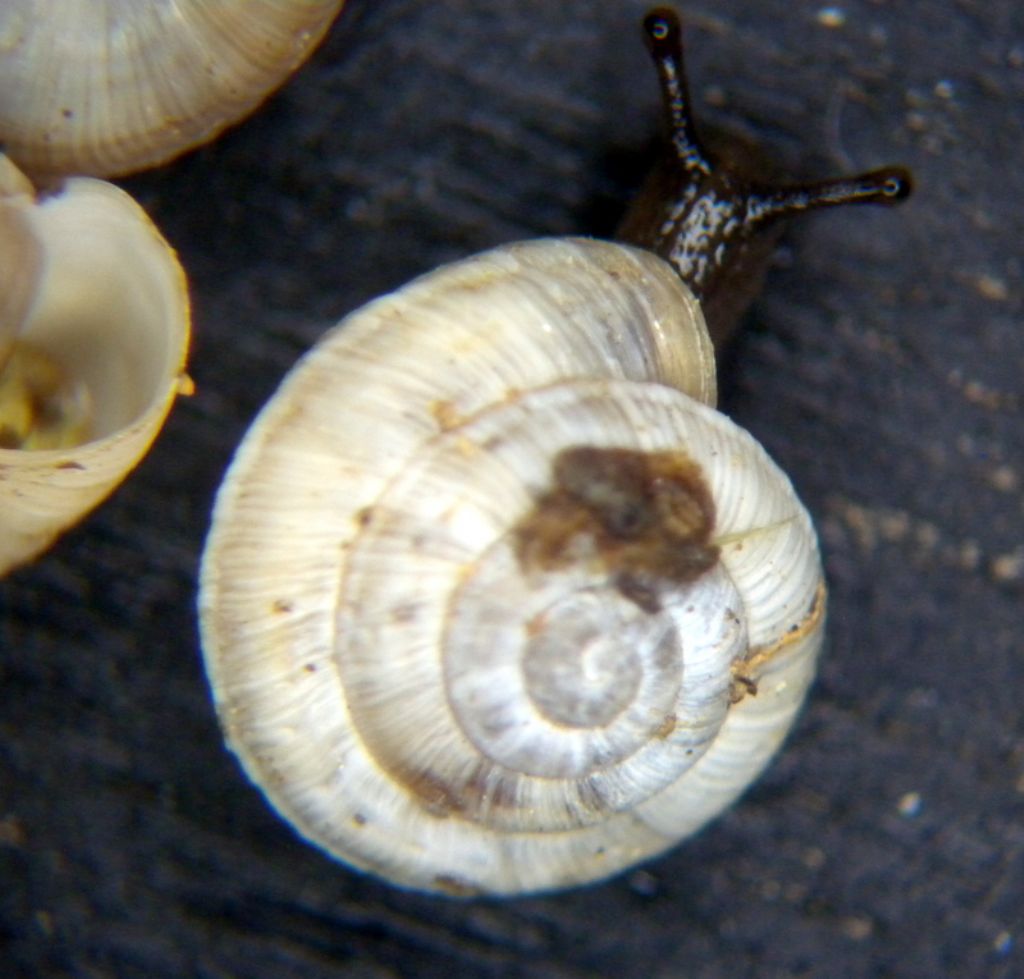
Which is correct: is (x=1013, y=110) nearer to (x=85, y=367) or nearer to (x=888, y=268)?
(x=888, y=268)

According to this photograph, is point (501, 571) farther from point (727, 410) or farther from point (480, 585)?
point (727, 410)

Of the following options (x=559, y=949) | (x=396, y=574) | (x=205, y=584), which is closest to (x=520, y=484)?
(x=396, y=574)

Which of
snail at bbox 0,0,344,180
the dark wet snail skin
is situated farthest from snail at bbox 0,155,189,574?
the dark wet snail skin

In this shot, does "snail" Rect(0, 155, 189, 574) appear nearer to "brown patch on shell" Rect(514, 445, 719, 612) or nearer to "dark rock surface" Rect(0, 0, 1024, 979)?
"dark rock surface" Rect(0, 0, 1024, 979)

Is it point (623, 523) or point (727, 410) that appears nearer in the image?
point (623, 523)

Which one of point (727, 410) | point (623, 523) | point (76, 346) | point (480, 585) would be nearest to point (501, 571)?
point (480, 585)

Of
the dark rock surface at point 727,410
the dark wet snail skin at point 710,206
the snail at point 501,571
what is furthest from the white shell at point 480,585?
the dark rock surface at point 727,410
